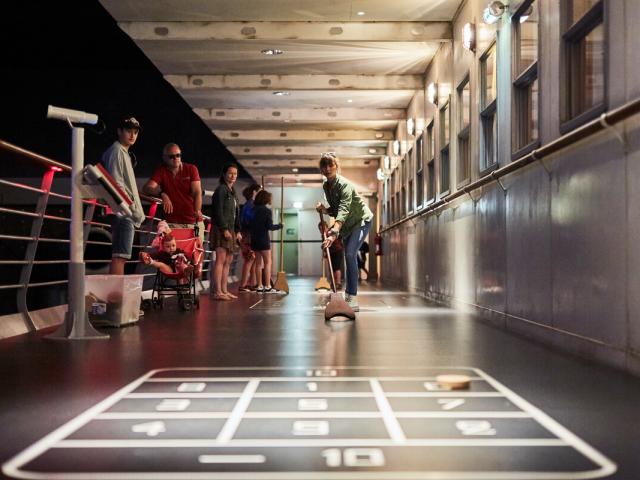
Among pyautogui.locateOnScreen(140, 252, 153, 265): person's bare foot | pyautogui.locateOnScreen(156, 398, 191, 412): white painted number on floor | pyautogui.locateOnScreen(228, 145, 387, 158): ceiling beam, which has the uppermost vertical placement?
pyautogui.locateOnScreen(228, 145, 387, 158): ceiling beam

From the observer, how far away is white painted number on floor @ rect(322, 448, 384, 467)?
6.13 ft

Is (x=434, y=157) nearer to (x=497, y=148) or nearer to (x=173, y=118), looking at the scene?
(x=497, y=148)

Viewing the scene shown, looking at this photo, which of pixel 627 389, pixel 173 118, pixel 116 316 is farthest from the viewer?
pixel 173 118

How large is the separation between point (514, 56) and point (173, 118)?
57.9 ft

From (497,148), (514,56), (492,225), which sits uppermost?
(514,56)

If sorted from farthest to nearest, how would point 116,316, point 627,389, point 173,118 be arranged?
1. point 173,118
2. point 116,316
3. point 627,389

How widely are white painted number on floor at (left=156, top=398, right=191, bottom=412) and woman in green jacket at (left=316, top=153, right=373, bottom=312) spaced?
13.3 ft

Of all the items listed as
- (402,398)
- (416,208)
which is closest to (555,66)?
(402,398)

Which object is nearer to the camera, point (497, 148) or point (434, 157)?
Result: point (497, 148)

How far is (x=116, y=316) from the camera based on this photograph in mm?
5609

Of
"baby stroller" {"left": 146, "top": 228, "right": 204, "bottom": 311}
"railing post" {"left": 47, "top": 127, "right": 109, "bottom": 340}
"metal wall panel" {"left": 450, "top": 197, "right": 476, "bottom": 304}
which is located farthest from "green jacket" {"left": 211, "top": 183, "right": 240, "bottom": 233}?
"railing post" {"left": 47, "top": 127, "right": 109, "bottom": 340}

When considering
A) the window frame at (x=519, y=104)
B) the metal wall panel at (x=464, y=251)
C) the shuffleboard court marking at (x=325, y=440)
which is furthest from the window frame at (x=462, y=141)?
the shuffleboard court marking at (x=325, y=440)

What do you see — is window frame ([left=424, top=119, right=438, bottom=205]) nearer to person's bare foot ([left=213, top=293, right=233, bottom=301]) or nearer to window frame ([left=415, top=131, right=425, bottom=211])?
window frame ([left=415, top=131, right=425, bottom=211])

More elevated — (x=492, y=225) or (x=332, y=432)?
(x=492, y=225)
